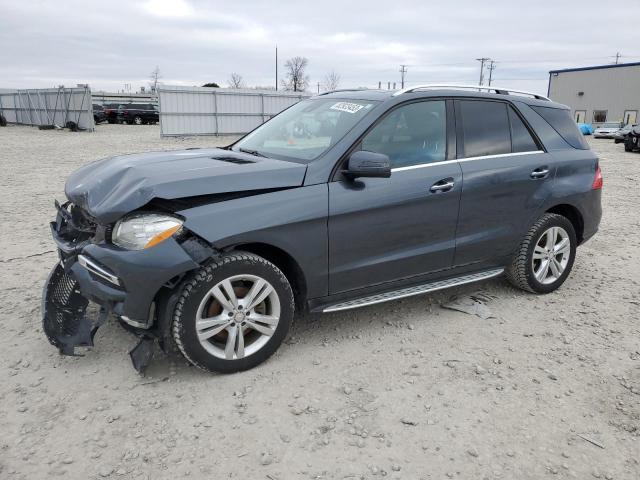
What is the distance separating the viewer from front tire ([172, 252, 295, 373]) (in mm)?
2965

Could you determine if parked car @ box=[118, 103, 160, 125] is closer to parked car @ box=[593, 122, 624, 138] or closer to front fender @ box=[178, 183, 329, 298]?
parked car @ box=[593, 122, 624, 138]

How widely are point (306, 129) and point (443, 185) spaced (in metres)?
1.09

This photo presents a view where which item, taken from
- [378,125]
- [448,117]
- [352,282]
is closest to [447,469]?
[352,282]

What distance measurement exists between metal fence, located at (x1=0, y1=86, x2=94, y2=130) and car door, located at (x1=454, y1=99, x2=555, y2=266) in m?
29.0

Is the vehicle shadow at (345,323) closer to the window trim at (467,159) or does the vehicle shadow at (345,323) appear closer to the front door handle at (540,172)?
the front door handle at (540,172)

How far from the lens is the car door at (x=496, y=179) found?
3.95 meters

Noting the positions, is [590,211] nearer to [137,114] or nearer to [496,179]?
[496,179]

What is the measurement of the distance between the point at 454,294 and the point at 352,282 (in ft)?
4.91

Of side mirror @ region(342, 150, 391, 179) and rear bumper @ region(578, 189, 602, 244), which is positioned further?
rear bumper @ region(578, 189, 602, 244)

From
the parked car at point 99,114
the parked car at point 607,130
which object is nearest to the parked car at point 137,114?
the parked car at point 99,114

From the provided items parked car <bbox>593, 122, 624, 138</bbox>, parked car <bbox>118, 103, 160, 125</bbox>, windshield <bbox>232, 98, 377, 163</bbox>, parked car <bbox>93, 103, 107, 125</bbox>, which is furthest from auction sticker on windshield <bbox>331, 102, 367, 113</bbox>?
parked car <bbox>93, 103, 107, 125</bbox>

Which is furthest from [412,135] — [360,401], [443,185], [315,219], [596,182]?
[596,182]

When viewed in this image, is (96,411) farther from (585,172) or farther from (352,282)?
(585,172)

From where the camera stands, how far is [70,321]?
350 centimetres
